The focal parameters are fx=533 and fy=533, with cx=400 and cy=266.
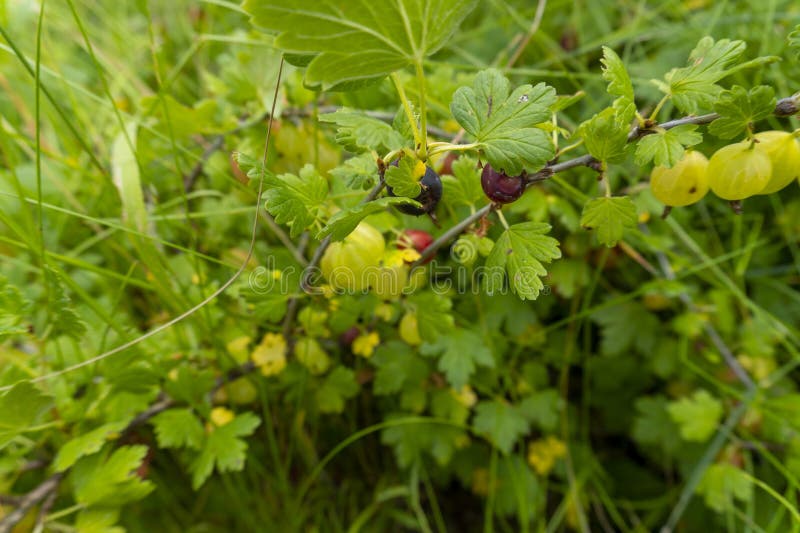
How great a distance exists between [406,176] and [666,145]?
0.29 m

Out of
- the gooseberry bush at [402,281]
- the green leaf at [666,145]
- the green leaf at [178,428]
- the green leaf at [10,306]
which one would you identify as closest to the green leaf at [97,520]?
the gooseberry bush at [402,281]

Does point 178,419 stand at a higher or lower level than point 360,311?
lower

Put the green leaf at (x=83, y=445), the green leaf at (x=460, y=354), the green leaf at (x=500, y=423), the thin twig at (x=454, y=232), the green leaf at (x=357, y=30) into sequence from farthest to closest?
the green leaf at (x=500, y=423) < the green leaf at (x=460, y=354) < the green leaf at (x=83, y=445) < the thin twig at (x=454, y=232) < the green leaf at (x=357, y=30)

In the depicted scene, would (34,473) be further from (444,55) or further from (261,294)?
(444,55)

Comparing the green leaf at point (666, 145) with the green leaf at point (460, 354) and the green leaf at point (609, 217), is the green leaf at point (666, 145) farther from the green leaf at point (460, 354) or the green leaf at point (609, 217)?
the green leaf at point (460, 354)

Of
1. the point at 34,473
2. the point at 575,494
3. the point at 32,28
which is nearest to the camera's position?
the point at 34,473

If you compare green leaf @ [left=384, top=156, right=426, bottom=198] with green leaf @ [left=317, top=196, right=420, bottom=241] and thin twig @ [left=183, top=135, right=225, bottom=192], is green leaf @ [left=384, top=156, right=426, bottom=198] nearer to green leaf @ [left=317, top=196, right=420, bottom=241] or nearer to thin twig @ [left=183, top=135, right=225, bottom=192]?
green leaf @ [left=317, top=196, right=420, bottom=241]

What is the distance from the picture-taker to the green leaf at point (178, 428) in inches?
35.0

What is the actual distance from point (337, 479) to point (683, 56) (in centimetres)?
133

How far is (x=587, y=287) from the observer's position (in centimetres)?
125

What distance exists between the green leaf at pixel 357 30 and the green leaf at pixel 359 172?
0.13m

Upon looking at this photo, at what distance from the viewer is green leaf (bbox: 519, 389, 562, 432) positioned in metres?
1.16

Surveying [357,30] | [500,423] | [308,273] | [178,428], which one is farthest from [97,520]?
[357,30]

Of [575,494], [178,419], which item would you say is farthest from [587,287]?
[178,419]
